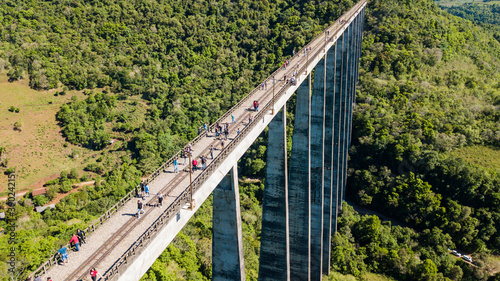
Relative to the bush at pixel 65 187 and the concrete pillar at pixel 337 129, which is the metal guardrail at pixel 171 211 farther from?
the bush at pixel 65 187

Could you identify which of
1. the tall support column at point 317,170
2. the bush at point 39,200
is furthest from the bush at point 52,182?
the tall support column at point 317,170

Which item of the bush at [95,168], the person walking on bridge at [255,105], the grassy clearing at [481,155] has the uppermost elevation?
the person walking on bridge at [255,105]

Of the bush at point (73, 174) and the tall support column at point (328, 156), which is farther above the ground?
the tall support column at point (328, 156)

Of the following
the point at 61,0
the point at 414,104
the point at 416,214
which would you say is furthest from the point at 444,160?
the point at 61,0

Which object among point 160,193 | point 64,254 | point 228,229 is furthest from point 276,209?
point 64,254

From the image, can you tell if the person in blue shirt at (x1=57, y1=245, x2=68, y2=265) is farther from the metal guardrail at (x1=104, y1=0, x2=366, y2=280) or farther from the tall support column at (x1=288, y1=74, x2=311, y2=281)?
the tall support column at (x1=288, y1=74, x2=311, y2=281)

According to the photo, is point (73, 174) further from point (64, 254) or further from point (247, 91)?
point (64, 254)
